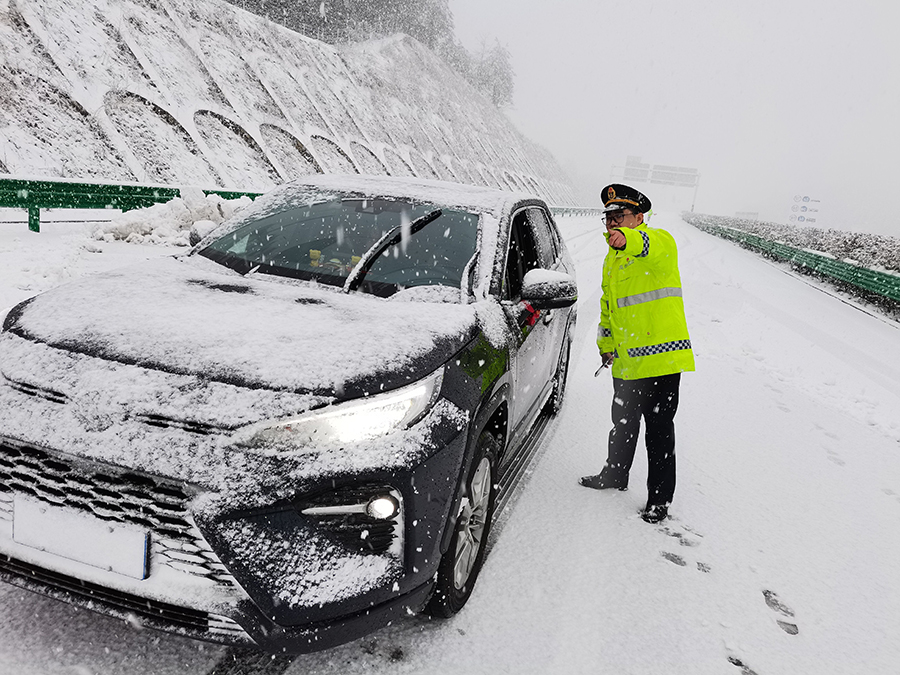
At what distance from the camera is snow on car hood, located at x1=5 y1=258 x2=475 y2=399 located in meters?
1.90

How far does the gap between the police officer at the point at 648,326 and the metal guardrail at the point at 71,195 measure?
35.4 ft

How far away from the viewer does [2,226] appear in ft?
36.5

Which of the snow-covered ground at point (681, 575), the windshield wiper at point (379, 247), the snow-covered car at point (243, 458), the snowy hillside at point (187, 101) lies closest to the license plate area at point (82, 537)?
the snow-covered car at point (243, 458)

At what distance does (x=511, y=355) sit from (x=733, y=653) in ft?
4.84

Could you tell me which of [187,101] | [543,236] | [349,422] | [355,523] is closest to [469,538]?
[355,523]

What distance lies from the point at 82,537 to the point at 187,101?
1032 inches

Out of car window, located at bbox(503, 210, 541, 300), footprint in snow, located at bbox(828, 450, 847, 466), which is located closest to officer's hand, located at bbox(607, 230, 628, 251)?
car window, located at bbox(503, 210, 541, 300)

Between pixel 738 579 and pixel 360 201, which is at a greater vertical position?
pixel 360 201

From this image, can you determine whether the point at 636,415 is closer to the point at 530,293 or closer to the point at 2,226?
the point at 530,293

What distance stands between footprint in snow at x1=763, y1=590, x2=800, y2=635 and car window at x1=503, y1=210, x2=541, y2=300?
1818mm

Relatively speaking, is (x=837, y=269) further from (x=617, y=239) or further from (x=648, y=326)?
(x=617, y=239)

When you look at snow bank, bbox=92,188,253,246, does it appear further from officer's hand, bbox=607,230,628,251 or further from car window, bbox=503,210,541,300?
officer's hand, bbox=607,230,628,251

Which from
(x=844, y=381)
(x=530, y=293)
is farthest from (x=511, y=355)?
(x=844, y=381)

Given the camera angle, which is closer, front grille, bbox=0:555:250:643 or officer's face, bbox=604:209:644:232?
front grille, bbox=0:555:250:643
